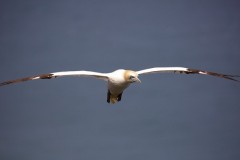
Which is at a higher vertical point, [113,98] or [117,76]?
[117,76]

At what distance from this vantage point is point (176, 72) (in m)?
16.9

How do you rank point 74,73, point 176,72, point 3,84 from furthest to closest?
point 176,72, point 74,73, point 3,84

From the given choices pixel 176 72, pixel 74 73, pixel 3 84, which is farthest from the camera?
pixel 176 72

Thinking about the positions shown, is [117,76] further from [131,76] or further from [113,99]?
[113,99]

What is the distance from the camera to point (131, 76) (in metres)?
15.0

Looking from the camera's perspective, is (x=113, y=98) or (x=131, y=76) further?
(x=113, y=98)

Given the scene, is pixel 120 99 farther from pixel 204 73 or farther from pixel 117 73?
pixel 204 73

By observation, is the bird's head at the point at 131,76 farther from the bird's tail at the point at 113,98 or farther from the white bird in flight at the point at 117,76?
the bird's tail at the point at 113,98

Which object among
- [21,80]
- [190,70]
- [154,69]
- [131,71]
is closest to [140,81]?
[131,71]

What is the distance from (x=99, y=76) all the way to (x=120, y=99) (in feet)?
5.28

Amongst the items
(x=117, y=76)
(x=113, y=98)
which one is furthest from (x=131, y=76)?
(x=113, y=98)

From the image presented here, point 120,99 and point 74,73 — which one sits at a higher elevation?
point 74,73

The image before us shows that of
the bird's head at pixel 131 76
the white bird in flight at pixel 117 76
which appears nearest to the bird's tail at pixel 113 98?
the white bird in flight at pixel 117 76

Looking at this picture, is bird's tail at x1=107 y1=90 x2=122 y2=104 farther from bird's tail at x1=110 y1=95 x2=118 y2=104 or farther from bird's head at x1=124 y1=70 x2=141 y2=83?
bird's head at x1=124 y1=70 x2=141 y2=83
